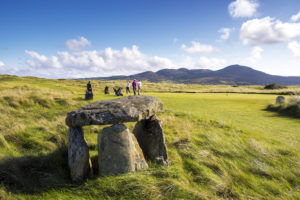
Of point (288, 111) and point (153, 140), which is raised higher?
point (153, 140)

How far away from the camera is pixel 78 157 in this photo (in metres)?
4.97

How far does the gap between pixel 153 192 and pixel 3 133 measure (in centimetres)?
697

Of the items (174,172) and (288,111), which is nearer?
(174,172)

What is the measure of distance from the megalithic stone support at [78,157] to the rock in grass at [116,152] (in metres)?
0.47

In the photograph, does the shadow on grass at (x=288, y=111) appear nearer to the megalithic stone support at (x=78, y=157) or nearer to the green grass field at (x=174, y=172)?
the green grass field at (x=174, y=172)

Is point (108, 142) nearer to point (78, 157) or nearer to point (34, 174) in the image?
point (78, 157)

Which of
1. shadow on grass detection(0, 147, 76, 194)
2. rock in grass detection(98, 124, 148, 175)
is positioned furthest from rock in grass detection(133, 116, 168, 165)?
shadow on grass detection(0, 147, 76, 194)

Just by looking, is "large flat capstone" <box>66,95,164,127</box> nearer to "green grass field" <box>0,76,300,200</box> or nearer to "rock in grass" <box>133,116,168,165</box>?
"rock in grass" <box>133,116,168,165</box>

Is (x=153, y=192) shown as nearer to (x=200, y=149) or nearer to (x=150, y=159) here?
(x=150, y=159)

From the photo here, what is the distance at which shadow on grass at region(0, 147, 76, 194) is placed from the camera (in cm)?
452

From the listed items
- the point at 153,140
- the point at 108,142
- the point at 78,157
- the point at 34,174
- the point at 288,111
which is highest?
the point at 108,142

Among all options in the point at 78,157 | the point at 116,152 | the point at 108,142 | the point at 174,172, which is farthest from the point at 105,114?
the point at 174,172

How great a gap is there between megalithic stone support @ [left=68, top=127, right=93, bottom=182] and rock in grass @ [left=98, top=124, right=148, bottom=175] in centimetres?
47

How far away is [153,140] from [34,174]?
12.2 feet
